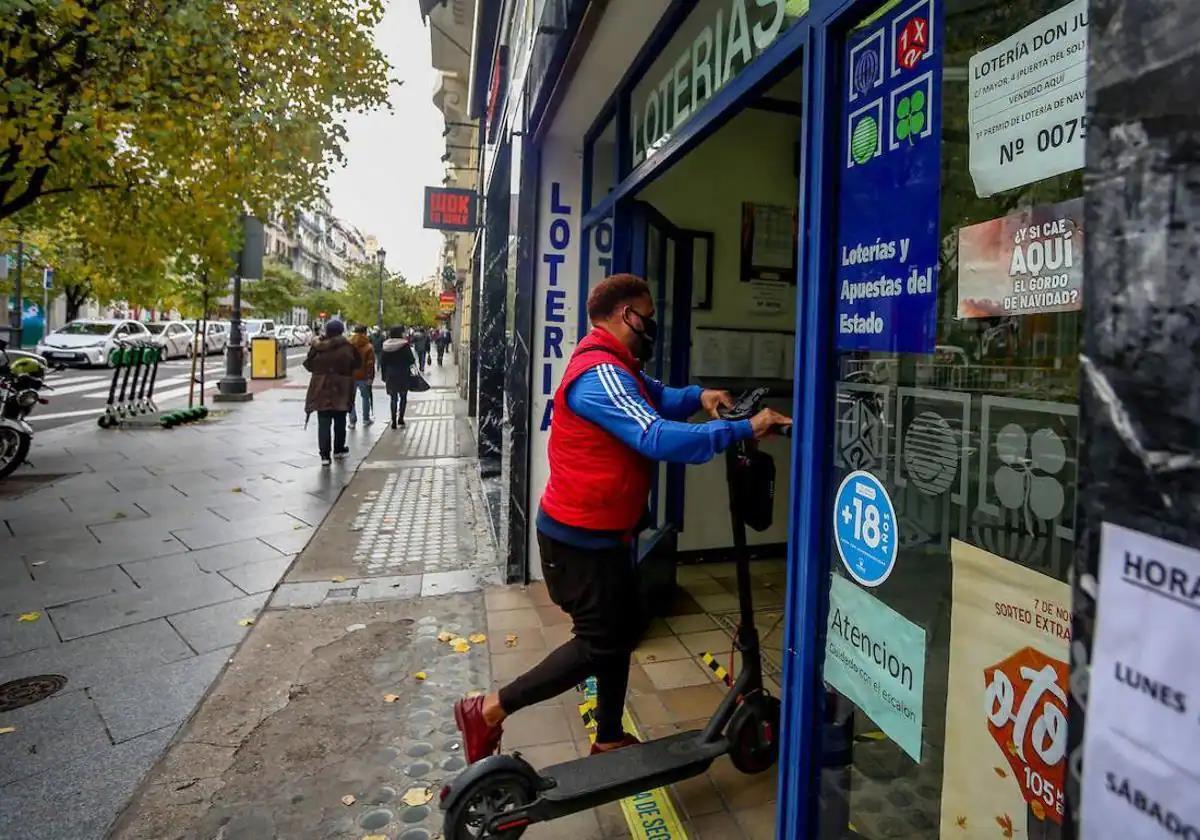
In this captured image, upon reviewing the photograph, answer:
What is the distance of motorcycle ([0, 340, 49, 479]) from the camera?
7.86 m

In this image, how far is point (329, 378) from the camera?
909 cm

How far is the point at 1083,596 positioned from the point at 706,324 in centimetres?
431

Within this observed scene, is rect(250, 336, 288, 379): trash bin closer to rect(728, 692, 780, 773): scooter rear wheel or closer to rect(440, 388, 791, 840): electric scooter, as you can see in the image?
rect(440, 388, 791, 840): electric scooter

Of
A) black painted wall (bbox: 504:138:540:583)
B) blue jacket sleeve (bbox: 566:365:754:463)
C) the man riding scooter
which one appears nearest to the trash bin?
black painted wall (bbox: 504:138:540:583)

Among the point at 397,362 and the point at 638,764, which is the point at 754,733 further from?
the point at 397,362

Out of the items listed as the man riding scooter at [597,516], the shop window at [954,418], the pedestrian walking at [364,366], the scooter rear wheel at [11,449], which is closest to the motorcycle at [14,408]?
the scooter rear wheel at [11,449]

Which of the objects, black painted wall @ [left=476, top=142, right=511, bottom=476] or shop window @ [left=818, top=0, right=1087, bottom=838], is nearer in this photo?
shop window @ [left=818, top=0, right=1087, bottom=838]

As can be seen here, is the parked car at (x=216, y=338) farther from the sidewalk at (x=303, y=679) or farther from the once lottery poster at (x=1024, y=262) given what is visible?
the once lottery poster at (x=1024, y=262)

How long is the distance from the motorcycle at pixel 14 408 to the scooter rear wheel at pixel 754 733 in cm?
868

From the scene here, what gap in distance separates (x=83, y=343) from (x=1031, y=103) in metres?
29.3

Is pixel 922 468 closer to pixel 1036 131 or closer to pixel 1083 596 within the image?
pixel 1036 131

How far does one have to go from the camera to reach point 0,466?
7.82 metres

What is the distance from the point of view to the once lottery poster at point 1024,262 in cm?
116

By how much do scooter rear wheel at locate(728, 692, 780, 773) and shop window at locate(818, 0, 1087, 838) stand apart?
27.6 inches
